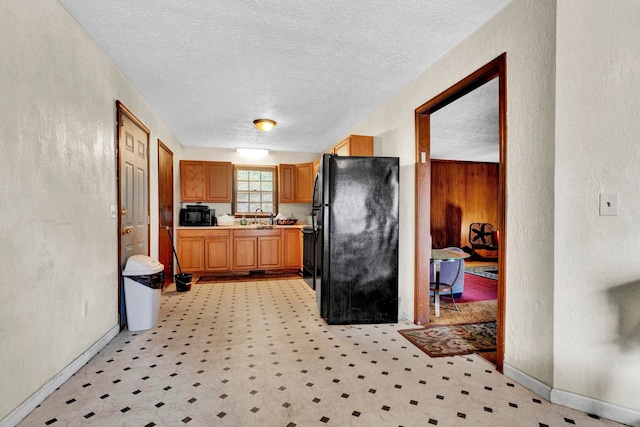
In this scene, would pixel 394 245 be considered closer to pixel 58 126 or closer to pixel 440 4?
pixel 440 4

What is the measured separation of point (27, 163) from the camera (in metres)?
1.78

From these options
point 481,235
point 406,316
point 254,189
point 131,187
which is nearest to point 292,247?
point 254,189

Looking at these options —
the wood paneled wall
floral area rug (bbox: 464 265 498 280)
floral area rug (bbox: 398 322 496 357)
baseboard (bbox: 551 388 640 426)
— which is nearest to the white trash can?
floral area rug (bbox: 398 322 496 357)

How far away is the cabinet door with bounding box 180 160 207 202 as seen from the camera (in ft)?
19.7

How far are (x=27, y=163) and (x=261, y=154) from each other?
496 centimetres

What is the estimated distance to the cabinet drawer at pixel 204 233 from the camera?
5.62 m

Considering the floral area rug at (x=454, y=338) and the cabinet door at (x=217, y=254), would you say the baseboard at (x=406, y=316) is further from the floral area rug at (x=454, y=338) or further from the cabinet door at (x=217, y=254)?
the cabinet door at (x=217, y=254)

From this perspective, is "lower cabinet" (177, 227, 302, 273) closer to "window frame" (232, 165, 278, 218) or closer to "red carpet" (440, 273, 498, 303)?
"window frame" (232, 165, 278, 218)

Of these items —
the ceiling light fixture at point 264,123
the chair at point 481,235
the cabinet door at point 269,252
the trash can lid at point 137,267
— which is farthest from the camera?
the chair at point 481,235

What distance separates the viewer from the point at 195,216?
19.5ft

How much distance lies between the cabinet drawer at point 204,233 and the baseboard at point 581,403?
494 cm

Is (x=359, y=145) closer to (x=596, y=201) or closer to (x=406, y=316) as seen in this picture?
(x=406, y=316)

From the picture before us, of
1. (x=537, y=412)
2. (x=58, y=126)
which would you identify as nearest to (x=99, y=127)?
(x=58, y=126)

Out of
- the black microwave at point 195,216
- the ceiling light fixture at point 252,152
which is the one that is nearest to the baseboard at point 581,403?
the black microwave at point 195,216
